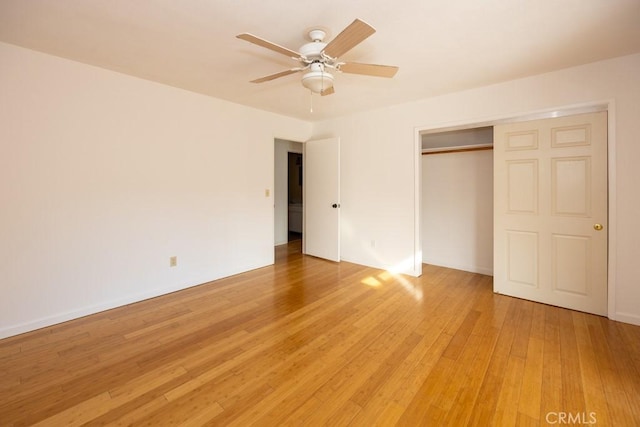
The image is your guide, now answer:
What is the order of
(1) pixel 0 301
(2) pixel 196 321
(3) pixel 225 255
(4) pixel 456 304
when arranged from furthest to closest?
1. (3) pixel 225 255
2. (4) pixel 456 304
3. (2) pixel 196 321
4. (1) pixel 0 301

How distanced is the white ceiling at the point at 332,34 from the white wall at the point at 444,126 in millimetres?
208

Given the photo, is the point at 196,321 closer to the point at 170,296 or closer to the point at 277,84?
the point at 170,296

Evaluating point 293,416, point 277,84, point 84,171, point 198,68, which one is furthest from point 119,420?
point 277,84

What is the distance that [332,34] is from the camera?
218cm

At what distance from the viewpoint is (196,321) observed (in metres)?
2.73

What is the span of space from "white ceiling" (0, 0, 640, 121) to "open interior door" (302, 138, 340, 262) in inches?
67.1

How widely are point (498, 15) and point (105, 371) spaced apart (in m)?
3.75

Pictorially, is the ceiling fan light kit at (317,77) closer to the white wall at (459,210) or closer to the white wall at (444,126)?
the white wall at (444,126)

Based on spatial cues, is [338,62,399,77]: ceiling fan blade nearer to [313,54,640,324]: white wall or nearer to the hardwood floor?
[313,54,640,324]: white wall

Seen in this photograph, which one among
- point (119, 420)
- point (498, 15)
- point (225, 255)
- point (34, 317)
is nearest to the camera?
point (119, 420)

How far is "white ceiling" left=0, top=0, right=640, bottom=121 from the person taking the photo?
189cm

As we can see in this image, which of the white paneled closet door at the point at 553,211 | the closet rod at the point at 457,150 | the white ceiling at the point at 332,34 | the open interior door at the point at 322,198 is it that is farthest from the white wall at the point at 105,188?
the white paneled closet door at the point at 553,211

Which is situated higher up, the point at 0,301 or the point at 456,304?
the point at 0,301

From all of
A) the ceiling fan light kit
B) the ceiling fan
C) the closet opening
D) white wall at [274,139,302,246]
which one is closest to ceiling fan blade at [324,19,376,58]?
the ceiling fan
